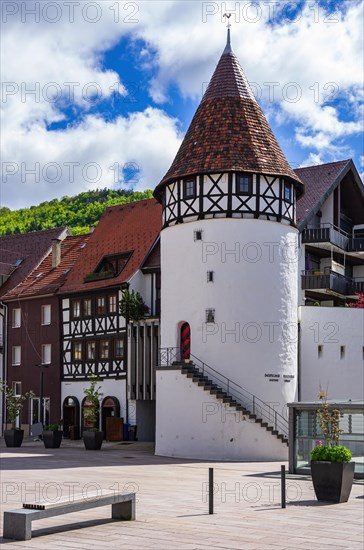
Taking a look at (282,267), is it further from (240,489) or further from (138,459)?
(240,489)

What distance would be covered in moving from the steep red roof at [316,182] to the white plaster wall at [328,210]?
120 centimetres

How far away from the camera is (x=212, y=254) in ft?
117

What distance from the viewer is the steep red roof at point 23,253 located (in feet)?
172

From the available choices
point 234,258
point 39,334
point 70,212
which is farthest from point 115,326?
point 70,212

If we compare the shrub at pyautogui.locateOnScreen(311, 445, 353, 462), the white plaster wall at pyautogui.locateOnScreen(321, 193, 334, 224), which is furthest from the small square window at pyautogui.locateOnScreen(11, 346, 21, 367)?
the shrub at pyautogui.locateOnScreen(311, 445, 353, 462)

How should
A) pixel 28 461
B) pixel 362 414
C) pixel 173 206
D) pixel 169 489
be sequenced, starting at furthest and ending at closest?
pixel 173 206 < pixel 28 461 < pixel 362 414 < pixel 169 489

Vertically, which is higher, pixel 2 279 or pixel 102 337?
pixel 2 279

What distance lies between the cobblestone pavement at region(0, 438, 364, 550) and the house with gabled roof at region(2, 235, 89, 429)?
1611 cm

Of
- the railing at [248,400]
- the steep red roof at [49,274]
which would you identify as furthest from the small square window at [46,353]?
the railing at [248,400]

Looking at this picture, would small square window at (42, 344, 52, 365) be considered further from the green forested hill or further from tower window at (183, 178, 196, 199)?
the green forested hill

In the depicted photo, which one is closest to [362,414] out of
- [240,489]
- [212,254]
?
[240,489]

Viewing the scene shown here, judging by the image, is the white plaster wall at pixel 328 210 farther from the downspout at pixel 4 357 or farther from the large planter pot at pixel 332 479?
the large planter pot at pixel 332 479

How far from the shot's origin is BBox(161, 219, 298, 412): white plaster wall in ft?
115

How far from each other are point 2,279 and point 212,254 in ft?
68.2
